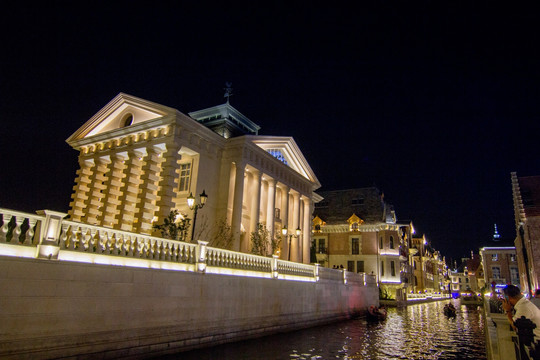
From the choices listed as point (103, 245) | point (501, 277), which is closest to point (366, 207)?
point (501, 277)

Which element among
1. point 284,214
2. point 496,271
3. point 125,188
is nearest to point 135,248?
point 125,188

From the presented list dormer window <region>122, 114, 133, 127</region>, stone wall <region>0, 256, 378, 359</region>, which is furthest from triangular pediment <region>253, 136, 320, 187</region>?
stone wall <region>0, 256, 378, 359</region>

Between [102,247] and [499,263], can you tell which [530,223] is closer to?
[499,263]

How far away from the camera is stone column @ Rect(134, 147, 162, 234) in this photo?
2261cm

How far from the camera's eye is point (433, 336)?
1892cm

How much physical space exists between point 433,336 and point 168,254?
14773 mm

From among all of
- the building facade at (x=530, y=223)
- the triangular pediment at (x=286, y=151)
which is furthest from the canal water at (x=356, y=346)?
the building facade at (x=530, y=223)

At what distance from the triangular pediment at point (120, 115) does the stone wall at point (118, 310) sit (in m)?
14.1

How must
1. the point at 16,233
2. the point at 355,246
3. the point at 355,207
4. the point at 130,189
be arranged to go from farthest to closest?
the point at 355,207
the point at 355,246
the point at 130,189
the point at 16,233

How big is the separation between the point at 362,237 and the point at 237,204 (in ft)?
103

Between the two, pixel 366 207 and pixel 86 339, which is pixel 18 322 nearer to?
pixel 86 339

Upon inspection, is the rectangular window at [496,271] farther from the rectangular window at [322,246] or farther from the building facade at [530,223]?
the rectangular window at [322,246]

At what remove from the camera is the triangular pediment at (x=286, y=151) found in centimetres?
3044

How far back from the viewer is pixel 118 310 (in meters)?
11.0
